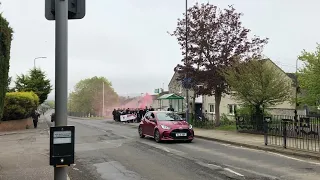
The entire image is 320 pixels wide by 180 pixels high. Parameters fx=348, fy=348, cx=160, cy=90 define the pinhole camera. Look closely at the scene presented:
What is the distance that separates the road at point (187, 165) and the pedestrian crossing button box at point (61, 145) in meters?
4.73

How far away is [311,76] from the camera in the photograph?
2494 centimetres

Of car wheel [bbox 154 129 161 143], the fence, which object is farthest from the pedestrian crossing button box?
car wheel [bbox 154 129 161 143]

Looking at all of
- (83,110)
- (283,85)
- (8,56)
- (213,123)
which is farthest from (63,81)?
(83,110)

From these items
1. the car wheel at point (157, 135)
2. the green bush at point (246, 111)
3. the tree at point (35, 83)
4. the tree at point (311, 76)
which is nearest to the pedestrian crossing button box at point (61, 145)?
the car wheel at point (157, 135)

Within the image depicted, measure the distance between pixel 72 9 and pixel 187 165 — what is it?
6.97m

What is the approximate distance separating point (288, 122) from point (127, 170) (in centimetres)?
756

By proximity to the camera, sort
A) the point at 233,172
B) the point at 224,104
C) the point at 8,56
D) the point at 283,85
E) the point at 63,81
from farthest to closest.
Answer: the point at 224,104 < the point at 283,85 < the point at 8,56 < the point at 233,172 < the point at 63,81

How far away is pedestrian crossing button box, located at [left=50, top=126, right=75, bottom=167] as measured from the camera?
11.9 feet

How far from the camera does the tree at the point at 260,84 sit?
58.5 ft

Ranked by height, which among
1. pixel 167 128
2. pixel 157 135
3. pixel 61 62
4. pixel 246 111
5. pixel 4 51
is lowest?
pixel 157 135

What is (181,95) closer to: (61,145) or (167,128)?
(167,128)

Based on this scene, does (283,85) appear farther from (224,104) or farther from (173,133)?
(224,104)

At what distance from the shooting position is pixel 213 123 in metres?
24.1

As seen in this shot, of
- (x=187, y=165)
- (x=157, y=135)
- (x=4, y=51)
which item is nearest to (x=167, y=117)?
(x=157, y=135)
